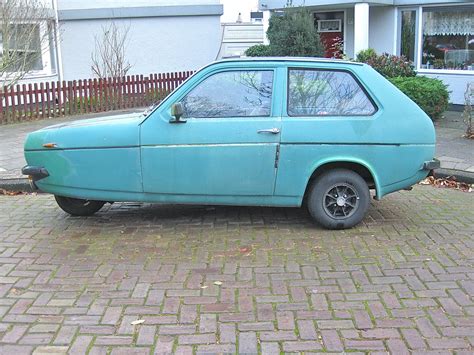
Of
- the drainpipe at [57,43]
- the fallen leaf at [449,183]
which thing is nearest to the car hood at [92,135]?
the fallen leaf at [449,183]

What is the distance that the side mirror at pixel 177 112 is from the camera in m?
5.21

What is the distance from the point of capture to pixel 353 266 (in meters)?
4.62

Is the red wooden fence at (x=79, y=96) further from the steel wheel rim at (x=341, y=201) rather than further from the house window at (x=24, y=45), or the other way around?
the steel wheel rim at (x=341, y=201)

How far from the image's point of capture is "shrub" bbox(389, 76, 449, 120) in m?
10.8

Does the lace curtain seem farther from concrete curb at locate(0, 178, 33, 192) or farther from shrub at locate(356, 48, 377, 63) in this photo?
concrete curb at locate(0, 178, 33, 192)

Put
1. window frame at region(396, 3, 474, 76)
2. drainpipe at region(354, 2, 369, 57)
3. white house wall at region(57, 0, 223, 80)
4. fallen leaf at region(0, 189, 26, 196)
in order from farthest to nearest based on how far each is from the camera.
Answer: white house wall at region(57, 0, 223, 80) < drainpipe at region(354, 2, 369, 57) < window frame at region(396, 3, 474, 76) < fallen leaf at region(0, 189, 26, 196)

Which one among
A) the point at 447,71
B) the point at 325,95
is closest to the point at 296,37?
the point at 447,71

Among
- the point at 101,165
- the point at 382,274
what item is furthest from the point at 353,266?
the point at 101,165

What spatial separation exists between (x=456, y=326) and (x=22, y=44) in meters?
13.5

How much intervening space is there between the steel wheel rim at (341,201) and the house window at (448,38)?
32.0 ft


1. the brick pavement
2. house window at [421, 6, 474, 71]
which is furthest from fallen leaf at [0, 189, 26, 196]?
house window at [421, 6, 474, 71]

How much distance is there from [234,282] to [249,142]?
1.48m

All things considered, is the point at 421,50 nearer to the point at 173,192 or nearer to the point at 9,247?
the point at 173,192

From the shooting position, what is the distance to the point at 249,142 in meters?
5.27
